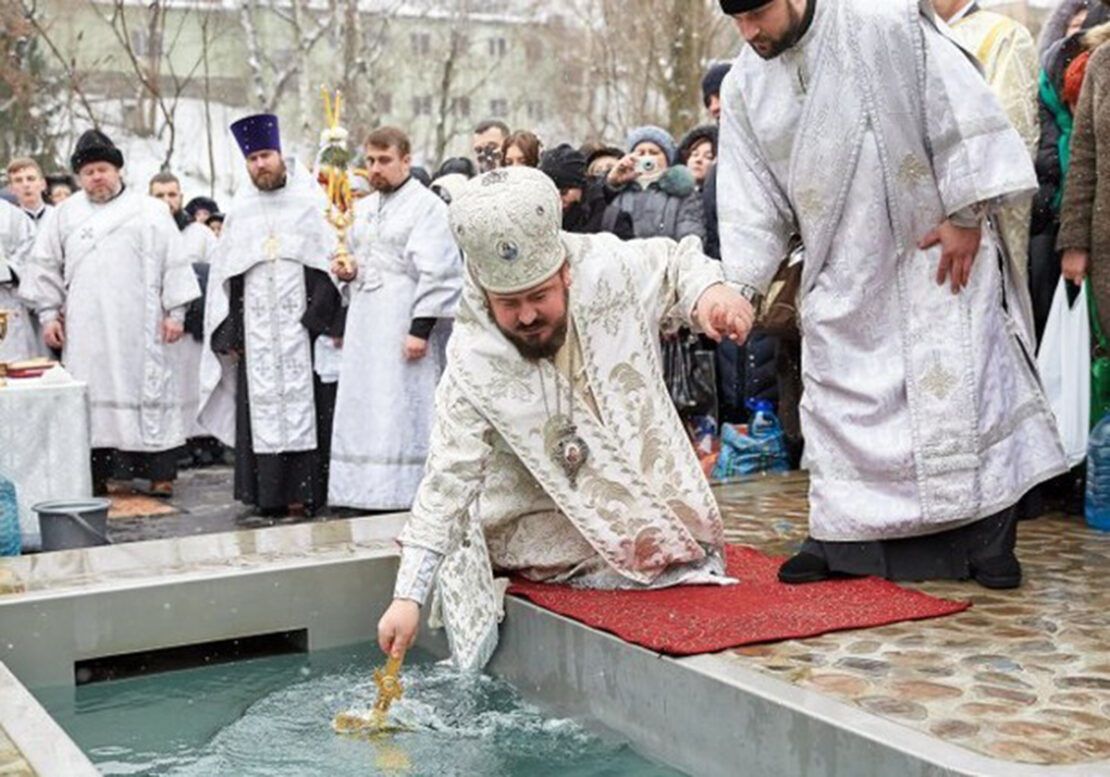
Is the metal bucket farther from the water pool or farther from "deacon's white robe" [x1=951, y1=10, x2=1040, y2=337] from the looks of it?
"deacon's white robe" [x1=951, y1=10, x2=1040, y2=337]

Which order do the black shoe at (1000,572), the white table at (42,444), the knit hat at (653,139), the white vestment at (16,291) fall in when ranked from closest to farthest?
1. the black shoe at (1000,572)
2. the white table at (42,444)
3. the knit hat at (653,139)
4. the white vestment at (16,291)

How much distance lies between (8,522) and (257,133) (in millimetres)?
2671

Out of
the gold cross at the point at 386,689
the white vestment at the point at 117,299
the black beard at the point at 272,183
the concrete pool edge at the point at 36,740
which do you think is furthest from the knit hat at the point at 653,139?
the concrete pool edge at the point at 36,740

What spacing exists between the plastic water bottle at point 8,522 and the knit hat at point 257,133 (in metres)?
2.43

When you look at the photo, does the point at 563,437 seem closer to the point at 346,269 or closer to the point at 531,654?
the point at 531,654

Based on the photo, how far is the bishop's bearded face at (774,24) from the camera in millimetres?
4941

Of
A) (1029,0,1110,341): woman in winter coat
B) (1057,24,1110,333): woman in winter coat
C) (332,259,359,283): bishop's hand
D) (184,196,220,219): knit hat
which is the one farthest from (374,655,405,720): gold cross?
(184,196,220,219): knit hat

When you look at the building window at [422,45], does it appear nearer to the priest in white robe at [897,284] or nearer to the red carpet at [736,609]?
the priest in white robe at [897,284]

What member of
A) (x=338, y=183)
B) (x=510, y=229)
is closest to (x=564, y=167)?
(x=338, y=183)

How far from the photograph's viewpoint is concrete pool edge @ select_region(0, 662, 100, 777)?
3.53 m

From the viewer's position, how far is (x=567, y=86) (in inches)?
1369

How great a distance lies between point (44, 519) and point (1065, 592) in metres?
4.49

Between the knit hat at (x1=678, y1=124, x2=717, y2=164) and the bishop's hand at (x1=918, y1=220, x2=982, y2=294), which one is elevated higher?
the knit hat at (x1=678, y1=124, x2=717, y2=164)

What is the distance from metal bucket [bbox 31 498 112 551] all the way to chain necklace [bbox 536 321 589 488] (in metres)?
3.07
